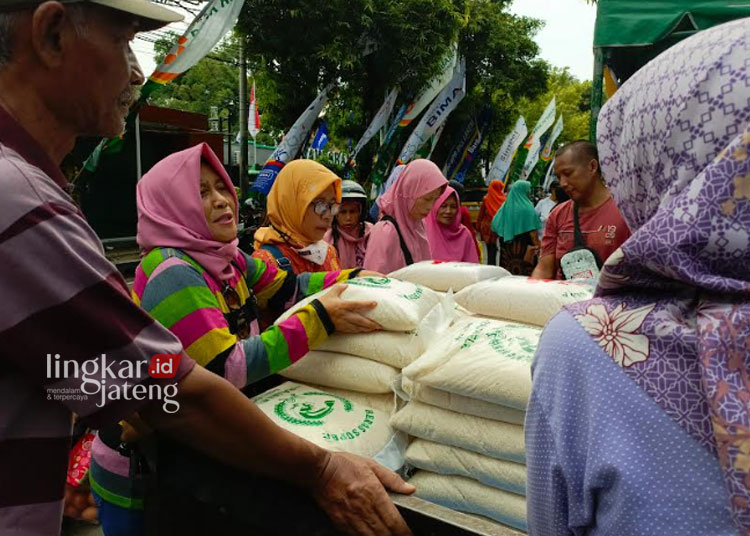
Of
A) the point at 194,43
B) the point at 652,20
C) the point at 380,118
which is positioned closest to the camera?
the point at 652,20

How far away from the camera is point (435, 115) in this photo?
12.1m

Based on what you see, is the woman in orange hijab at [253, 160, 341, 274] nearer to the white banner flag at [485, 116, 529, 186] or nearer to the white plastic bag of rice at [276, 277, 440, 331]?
the white plastic bag of rice at [276, 277, 440, 331]

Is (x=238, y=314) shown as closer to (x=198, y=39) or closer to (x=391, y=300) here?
(x=391, y=300)

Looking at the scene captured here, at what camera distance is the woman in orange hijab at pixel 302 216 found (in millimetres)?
2865

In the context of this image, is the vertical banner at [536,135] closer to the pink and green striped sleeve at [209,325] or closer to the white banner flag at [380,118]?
the white banner flag at [380,118]

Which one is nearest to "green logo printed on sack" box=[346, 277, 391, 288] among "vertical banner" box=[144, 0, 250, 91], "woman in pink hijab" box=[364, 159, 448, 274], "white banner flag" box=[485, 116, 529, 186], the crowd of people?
the crowd of people

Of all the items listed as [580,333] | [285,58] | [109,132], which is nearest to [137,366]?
[109,132]

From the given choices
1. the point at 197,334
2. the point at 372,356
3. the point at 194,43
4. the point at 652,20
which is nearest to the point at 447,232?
the point at 652,20

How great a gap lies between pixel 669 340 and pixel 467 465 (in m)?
0.99

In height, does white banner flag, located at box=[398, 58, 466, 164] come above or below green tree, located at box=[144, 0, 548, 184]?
below

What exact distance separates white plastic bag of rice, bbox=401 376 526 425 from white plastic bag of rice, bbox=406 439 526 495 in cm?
12

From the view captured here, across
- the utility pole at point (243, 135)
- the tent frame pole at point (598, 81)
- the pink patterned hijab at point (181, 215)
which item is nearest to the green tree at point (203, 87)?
the utility pole at point (243, 135)

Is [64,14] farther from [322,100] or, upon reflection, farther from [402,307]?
[322,100]

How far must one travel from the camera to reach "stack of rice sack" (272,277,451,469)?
5.95 ft
